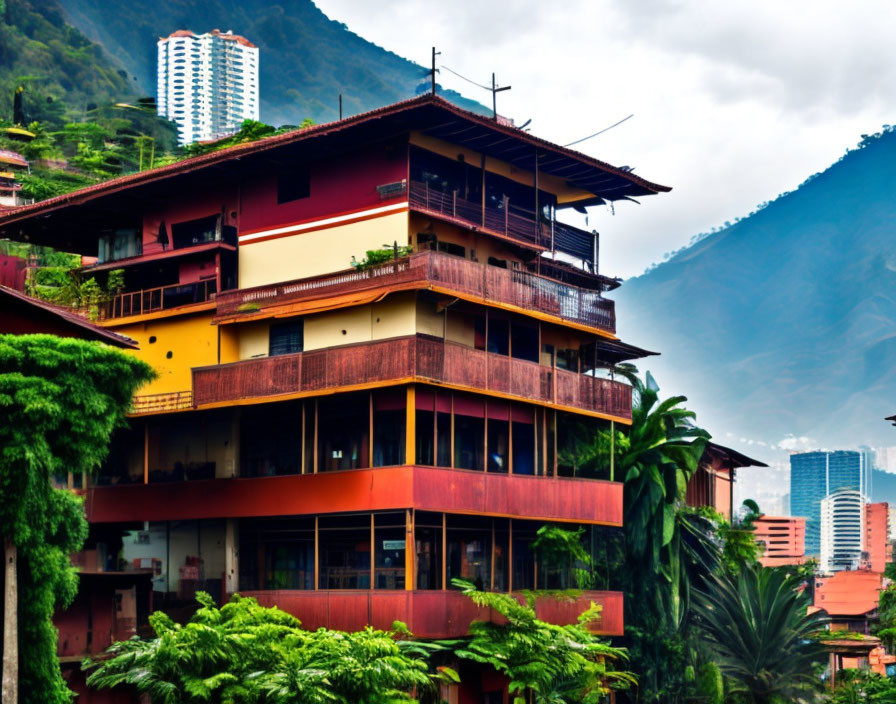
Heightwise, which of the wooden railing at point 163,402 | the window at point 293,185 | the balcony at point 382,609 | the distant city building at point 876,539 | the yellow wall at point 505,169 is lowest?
Answer: the distant city building at point 876,539

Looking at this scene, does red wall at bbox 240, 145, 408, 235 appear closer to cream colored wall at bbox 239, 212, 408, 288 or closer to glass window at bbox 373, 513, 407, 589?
cream colored wall at bbox 239, 212, 408, 288

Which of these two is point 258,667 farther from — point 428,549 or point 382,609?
point 428,549

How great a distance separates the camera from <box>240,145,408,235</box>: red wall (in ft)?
163

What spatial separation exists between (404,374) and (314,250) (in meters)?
7.63

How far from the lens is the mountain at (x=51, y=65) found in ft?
490

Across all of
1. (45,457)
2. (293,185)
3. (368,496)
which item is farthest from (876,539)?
(45,457)

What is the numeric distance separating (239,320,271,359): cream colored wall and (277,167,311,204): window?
4297 mm

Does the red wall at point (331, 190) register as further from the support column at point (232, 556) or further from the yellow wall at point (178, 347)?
the support column at point (232, 556)

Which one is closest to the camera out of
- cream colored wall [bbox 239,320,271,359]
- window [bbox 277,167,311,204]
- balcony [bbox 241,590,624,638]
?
balcony [bbox 241,590,624,638]

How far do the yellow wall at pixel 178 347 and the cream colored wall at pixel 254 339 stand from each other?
3.02 ft

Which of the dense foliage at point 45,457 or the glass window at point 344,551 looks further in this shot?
the glass window at point 344,551

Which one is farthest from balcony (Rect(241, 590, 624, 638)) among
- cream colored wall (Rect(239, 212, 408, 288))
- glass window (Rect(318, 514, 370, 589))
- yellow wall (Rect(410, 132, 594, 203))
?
yellow wall (Rect(410, 132, 594, 203))

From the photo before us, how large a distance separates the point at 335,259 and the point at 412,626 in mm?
12945

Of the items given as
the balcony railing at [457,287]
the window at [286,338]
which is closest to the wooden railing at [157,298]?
the balcony railing at [457,287]
